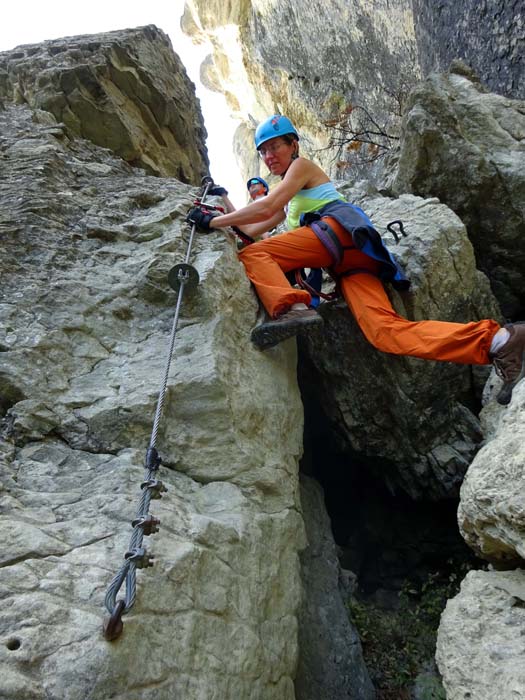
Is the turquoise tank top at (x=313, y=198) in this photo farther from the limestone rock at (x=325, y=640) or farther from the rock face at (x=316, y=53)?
the rock face at (x=316, y=53)

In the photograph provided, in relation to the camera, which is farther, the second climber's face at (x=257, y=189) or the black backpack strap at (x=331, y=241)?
the second climber's face at (x=257, y=189)

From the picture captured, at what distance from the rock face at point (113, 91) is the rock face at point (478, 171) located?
3830 mm

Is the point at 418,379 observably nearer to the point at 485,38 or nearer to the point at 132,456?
the point at 132,456

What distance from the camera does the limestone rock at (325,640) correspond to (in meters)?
3.57

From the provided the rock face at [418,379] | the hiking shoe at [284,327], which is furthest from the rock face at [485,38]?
the hiking shoe at [284,327]

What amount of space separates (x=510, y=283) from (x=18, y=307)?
18.2 ft

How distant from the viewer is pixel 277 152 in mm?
4664

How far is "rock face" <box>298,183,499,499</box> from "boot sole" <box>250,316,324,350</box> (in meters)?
1.15

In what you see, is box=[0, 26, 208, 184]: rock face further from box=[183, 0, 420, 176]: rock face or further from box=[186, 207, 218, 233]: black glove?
box=[183, 0, 420, 176]: rock face

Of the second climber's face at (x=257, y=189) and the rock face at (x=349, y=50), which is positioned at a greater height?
the rock face at (x=349, y=50)

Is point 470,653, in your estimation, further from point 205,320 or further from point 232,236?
point 232,236

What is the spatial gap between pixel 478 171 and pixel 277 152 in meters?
2.80

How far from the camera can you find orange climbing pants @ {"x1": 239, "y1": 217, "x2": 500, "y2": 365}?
3580 mm

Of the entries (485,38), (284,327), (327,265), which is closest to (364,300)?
(327,265)
